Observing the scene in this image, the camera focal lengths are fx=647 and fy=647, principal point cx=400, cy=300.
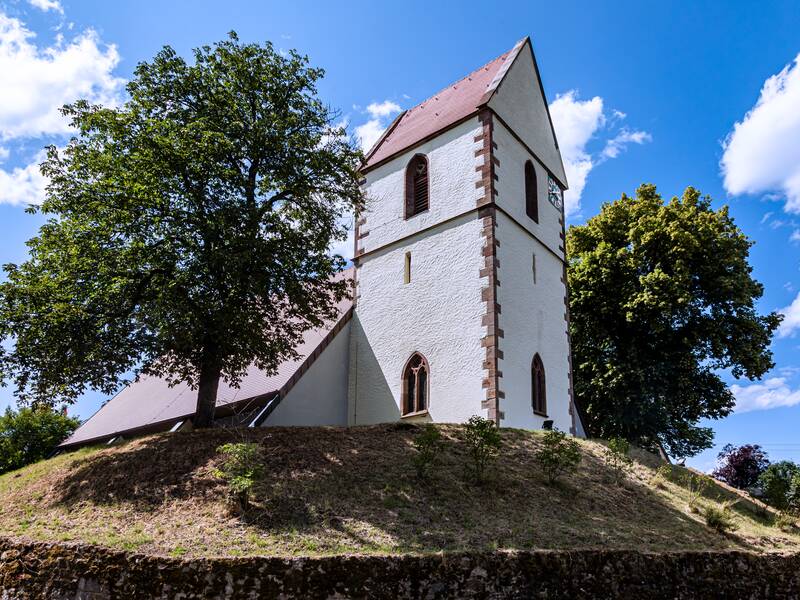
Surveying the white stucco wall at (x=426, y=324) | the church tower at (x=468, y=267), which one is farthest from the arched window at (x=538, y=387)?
the white stucco wall at (x=426, y=324)

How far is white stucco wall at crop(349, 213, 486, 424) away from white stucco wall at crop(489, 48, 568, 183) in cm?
319

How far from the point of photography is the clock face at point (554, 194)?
74.4ft

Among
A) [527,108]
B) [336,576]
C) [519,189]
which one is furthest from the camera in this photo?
[527,108]

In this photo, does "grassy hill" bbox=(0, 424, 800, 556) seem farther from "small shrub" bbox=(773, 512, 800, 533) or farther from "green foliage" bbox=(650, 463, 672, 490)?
"small shrub" bbox=(773, 512, 800, 533)

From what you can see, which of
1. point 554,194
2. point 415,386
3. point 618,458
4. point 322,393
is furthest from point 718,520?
point 554,194

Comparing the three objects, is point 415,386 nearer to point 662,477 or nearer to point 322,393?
point 322,393

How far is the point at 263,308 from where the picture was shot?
15375 millimetres

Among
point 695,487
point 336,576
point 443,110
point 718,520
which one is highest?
point 443,110

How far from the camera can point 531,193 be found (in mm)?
21562

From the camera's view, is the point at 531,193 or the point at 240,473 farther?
the point at 531,193

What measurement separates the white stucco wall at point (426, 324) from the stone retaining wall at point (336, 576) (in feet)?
23.5

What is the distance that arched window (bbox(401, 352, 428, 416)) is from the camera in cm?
1830

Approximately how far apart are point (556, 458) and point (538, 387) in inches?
245

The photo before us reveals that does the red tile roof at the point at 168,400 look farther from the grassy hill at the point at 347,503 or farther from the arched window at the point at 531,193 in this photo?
the arched window at the point at 531,193
